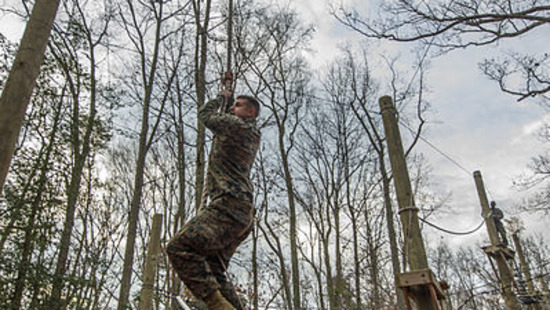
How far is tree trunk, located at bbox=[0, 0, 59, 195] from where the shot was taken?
7.66 ft

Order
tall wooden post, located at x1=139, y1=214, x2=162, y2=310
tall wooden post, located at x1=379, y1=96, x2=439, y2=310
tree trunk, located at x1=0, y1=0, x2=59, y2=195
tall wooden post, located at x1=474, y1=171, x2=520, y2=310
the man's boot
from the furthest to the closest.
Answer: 1. tall wooden post, located at x1=474, y1=171, x2=520, y2=310
2. tall wooden post, located at x1=139, y1=214, x2=162, y2=310
3. tall wooden post, located at x1=379, y1=96, x2=439, y2=310
4. tree trunk, located at x1=0, y1=0, x2=59, y2=195
5. the man's boot

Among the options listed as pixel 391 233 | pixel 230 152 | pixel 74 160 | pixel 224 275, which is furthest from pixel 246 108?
pixel 391 233

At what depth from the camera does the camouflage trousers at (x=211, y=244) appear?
7.21 ft

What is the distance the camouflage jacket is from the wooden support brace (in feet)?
7.62

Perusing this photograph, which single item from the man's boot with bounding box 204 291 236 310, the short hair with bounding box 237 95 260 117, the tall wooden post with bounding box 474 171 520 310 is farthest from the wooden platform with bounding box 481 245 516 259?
the man's boot with bounding box 204 291 236 310

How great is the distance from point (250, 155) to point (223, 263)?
2.51 ft

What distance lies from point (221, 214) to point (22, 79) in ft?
5.18

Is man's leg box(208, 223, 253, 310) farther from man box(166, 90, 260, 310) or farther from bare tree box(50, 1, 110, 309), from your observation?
bare tree box(50, 1, 110, 309)

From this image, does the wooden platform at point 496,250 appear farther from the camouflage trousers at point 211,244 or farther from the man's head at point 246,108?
the camouflage trousers at point 211,244

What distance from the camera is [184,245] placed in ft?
7.37

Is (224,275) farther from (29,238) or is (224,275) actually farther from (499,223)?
(499,223)

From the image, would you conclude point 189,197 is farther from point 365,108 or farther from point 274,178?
point 365,108

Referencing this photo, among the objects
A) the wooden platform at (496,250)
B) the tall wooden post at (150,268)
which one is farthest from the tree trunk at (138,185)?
the wooden platform at (496,250)

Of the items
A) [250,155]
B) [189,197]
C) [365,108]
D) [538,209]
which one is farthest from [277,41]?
[250,155]
